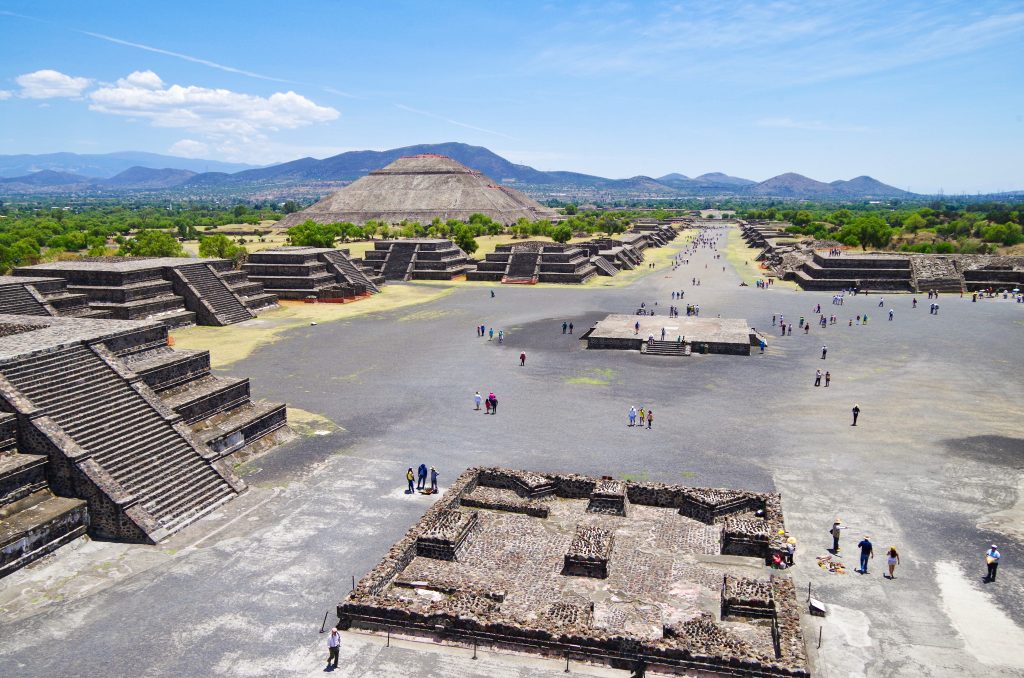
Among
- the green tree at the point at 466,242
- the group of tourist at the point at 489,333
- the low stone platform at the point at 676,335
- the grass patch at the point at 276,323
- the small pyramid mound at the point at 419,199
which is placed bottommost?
the grass patch at the point at 276,323

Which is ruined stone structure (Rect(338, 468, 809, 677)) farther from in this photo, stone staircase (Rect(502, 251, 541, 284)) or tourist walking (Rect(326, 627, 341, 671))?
stone staircase (Rect(502, 251, 541, 284))

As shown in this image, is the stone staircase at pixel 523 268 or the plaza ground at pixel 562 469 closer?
the plaza ground at pixel 562 469

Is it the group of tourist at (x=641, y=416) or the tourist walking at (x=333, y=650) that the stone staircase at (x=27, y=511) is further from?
the group of tourist at (x=641, y=416)

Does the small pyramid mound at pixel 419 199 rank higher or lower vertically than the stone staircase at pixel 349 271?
higher

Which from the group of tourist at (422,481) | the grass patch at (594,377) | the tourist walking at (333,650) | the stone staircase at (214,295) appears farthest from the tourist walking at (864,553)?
the stone staircase at (214,295)

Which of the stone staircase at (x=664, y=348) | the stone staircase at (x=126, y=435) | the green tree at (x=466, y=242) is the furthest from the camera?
the green tree at (x=466, y=242)

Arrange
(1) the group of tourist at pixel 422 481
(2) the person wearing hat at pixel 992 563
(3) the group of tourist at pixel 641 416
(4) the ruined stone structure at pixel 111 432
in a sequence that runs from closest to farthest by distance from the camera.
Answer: (2) the person wearing hat at pixel 992 563, (4) the ruined stone structure at pixel 111 432, (1) the group of tourist at pixel 422 481, (3) the group of tourist at pixel 641 416

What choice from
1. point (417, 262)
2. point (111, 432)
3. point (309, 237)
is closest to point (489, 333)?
point (111, 432)

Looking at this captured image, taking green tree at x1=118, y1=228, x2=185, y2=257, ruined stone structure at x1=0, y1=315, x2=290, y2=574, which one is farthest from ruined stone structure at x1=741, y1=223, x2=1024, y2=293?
green tree at x1=118, y1=228, x2=185, y2=257
